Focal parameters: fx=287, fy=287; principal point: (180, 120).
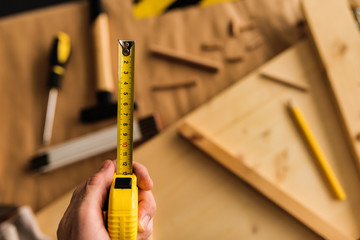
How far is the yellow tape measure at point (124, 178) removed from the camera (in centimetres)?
24

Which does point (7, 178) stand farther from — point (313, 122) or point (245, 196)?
point (313, 122)

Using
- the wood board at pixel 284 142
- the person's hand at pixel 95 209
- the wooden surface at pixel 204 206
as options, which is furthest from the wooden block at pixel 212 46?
the person's hand at pixel 95 209

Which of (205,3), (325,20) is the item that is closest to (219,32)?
(205,3)

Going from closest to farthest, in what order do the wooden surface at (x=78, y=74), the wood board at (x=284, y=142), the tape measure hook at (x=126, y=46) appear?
1. the tape measure hook at (x=126, y=46)
2. the wood board at (x=284, y=142)
3. the wooden surface at (x=78, y=74)

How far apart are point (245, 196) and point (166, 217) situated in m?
0.14

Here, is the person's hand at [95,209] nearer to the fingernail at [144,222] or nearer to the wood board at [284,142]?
the fingernail at [144,222]

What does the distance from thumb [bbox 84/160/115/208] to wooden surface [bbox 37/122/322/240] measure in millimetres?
142

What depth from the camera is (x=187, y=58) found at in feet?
2.00

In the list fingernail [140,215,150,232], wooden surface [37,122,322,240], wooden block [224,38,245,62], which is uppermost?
wooden block [224,38,245,62]

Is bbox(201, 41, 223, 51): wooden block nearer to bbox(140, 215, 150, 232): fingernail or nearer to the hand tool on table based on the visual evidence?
the hand tool on table

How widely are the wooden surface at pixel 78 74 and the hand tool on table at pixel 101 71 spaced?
0.02 metres

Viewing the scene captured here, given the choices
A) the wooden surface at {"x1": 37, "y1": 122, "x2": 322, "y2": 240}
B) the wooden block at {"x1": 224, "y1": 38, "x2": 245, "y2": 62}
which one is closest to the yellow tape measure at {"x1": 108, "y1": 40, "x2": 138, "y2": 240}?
the wooden surface at {"x1": 37, "y1": 122, "x2": 322, "y2": 240}

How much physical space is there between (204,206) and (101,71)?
35 cm

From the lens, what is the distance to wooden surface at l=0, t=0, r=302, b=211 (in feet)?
1.89
